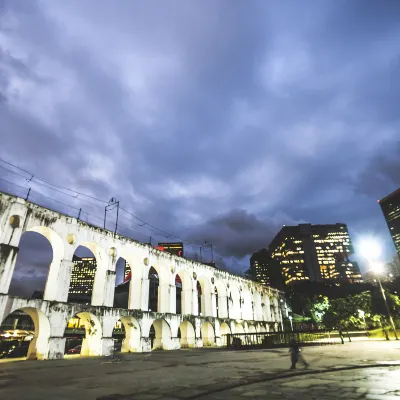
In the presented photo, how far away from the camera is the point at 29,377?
9.43m

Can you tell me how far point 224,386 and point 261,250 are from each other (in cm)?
15830

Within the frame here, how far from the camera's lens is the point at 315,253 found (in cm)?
18312

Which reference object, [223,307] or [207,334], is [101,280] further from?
[223,307]

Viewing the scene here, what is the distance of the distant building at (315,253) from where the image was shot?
172875mm

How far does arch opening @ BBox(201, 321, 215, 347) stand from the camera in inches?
1201

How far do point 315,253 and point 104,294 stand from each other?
184666mm

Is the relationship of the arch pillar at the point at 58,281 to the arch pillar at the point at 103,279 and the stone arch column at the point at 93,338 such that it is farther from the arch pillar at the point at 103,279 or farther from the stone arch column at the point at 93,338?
the arch pillar at the point at 103,279

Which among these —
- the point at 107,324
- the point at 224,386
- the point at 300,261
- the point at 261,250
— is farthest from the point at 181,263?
the point at 300,261

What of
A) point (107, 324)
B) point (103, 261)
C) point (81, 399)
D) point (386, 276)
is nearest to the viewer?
point (81, 399)

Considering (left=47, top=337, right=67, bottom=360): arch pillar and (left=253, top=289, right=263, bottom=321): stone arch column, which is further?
(left=253, top=289, right=263, bottom=321): stone arch column

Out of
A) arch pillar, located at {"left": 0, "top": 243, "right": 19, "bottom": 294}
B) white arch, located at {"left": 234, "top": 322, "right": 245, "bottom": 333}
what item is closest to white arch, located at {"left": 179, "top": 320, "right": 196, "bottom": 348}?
white arch, located at {"left": 234, "top": 322, "right": 245, "bottom": 333}

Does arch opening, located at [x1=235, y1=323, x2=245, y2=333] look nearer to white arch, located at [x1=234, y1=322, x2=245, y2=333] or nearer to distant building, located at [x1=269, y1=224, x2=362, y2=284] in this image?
white arch, located at [x1=234, y1=322, x2=245, y2=333]

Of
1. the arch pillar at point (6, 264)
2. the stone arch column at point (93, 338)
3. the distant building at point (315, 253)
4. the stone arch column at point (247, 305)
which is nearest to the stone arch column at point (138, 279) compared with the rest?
the stone arch column at point (93, 338)

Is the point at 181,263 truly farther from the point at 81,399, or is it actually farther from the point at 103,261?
the point at 81,399
